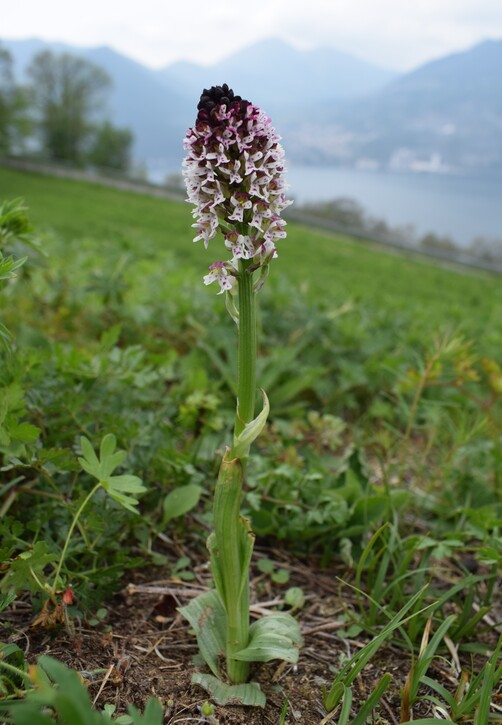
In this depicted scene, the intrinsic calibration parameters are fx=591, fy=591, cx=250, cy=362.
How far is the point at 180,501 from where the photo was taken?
8.21 ft

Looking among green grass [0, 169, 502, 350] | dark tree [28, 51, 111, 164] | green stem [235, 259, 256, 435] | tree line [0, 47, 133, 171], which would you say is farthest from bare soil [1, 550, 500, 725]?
dark tree [28, 51, 111, 164]

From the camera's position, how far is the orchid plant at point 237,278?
62.6 inches

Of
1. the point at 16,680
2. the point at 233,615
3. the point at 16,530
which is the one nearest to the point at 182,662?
the point at 233,615

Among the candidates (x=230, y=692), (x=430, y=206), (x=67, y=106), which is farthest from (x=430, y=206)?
(x=230, y=692)

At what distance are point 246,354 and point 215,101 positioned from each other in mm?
707

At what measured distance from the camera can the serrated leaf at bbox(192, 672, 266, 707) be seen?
1785 millimetres

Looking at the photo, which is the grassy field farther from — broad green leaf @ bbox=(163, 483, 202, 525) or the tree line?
the tree line

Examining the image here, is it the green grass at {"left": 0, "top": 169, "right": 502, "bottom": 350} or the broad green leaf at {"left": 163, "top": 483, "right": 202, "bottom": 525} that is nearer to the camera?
the broad green leaf at {"left": 163, "top": 483, "right": 202, "bottom": 525}

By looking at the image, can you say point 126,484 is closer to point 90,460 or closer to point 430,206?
point 90,460

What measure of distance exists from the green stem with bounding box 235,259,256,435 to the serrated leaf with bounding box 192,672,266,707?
788 mm

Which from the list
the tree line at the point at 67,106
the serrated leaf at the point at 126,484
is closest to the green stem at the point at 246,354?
the serrated leaf at the point at 126,484

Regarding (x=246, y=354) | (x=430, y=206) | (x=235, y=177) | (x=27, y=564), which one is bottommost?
(x=27, y=564)

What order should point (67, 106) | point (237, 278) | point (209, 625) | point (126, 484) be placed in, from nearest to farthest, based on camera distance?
point (237, 278), point (126, 484), point (209, 625), point (67, 106)

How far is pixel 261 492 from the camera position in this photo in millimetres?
2705
